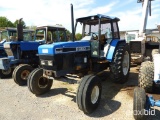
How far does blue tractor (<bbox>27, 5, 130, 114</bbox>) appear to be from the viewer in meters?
4.18

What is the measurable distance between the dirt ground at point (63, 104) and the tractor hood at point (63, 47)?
750 millimetres

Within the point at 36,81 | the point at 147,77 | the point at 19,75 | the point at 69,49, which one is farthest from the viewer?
the point at 19,75

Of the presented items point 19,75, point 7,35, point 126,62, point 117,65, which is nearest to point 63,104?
point 117,65

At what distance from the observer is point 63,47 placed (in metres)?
4.64

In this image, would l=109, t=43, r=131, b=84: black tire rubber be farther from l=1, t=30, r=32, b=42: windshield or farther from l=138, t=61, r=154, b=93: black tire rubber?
l=1, t=30, r=32, b=42: windshield

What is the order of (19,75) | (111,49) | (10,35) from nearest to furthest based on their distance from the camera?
(111,49)
(19,75)
(10,35)

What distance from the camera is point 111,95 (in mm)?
5039

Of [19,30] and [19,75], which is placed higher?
[19,30]

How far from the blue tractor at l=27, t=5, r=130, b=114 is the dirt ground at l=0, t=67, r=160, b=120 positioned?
241 millimetres

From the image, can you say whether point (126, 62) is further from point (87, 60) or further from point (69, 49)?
point (69, 49)

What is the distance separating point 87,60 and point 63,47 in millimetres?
1086

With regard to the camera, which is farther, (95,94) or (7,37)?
(7,37)

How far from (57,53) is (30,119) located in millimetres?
1669

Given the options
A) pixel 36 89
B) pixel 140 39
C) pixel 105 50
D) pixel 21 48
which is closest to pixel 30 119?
pixel 36 89
